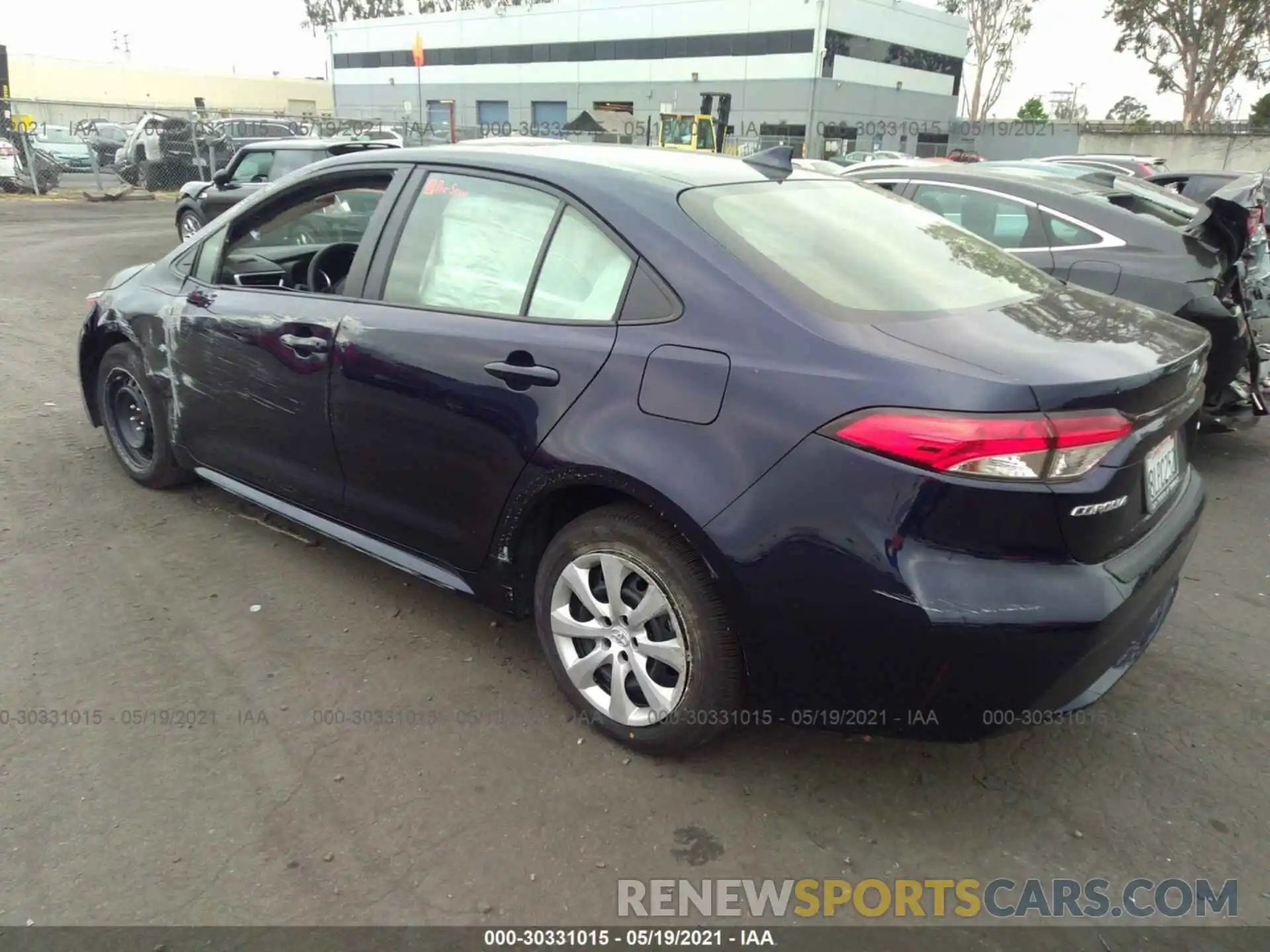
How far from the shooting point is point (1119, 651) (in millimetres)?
2395

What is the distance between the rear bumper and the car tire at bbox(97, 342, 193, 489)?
123 inches

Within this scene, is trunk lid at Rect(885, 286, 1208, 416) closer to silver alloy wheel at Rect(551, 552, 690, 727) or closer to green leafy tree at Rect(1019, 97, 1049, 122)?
silver alloy wheel at Rect(551, 552, 690, 727)

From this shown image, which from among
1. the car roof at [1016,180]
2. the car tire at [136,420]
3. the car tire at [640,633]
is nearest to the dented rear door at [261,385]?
the car tire at [136,420]

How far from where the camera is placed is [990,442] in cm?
209

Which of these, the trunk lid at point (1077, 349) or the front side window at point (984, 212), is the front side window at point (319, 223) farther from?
the front side window at point (984, 212)

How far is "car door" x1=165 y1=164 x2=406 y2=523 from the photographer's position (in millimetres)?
3357

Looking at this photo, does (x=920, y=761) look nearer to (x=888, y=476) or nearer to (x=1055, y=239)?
(x=888, y=476)

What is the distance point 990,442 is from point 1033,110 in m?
79.2

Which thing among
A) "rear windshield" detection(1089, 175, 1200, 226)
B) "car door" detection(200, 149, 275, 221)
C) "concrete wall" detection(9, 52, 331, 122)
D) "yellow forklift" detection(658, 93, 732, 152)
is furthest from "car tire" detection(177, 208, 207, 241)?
"concrete wall" detection(9, 52, 331, 122)

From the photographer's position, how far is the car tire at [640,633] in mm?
2480

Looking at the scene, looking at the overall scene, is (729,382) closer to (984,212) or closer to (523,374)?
(523,374)

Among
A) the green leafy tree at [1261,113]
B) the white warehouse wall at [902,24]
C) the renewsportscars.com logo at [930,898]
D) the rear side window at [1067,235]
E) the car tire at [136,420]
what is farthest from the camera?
the white warehouse wall at [902,24]

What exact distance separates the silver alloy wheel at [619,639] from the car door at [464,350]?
0.37m

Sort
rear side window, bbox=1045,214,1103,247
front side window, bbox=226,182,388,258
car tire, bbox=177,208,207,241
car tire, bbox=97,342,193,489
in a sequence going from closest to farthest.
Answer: front side window, bbox=226,182,388,258 < car tire, bbox=97,342,193,489 < rear side window, bbox=1045,214,1103,247 < car tire, bbox=177,208,207,241
